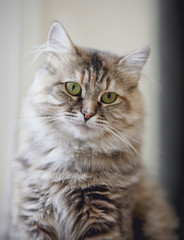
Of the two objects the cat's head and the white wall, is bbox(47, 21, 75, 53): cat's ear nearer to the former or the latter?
the cat's head

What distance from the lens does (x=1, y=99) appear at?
1399 millimetres

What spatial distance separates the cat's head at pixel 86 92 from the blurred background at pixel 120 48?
0.18 meters

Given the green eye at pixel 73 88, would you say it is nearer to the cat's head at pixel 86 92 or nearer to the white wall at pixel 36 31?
the cat's head at pixel 86 92

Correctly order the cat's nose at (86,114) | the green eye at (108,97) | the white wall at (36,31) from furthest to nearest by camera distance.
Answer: the white wall at (36,31)
the green eye at (108,97)
the cat's nose at (86,114)

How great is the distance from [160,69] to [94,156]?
112 cm

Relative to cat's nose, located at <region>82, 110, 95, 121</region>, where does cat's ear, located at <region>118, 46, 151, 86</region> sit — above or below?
above

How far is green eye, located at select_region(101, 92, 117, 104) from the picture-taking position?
1.20 metres

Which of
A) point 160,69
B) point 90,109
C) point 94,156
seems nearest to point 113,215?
point 94,156

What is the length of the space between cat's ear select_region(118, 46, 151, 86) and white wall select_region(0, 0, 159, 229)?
5.6 inches

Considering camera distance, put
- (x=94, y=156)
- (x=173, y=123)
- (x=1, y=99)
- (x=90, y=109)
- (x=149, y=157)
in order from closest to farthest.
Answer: (x=90, y=109) < (x=94, y=156) < (x=1, y=99) < (x=173, y=123) < (x=149, y=157)

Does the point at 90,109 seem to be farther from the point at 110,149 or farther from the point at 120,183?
the point at 120,183

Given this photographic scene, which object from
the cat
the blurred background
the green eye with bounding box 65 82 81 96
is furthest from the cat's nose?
the blurred background

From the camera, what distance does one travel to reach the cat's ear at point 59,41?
1170mm

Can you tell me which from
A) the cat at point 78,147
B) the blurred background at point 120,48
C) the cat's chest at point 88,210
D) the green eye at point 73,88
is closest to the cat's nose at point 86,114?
the cat at point 78,147
